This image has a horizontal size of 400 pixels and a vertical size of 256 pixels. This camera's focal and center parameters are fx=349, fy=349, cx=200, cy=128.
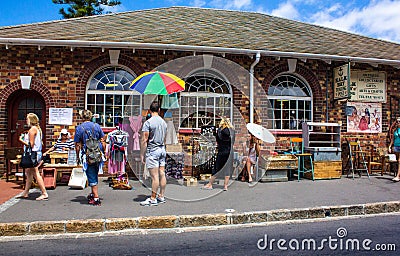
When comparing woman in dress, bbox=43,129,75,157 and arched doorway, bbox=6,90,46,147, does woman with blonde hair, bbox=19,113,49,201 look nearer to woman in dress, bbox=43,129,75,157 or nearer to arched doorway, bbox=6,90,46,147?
woman in dress, bbox=43,129,75,157

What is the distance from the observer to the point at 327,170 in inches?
382

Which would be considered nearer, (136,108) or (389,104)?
(136,108)

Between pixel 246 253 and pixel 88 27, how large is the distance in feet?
28.6

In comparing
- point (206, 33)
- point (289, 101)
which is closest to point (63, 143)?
point (206, 33)

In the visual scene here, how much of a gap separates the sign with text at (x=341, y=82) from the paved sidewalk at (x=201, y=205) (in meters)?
2.99

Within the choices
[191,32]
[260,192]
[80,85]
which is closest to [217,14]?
[191,32]

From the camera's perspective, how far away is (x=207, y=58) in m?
10.0

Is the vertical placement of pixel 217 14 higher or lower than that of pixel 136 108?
higher

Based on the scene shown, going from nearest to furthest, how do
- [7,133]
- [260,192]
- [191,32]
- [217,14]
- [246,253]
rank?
[246,253], [260,192], [7,133], [191,32], [217,14]

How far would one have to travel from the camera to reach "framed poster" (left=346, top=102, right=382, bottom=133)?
11010mm

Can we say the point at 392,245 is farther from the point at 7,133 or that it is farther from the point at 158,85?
the point at 7,133

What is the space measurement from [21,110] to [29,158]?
353 cm

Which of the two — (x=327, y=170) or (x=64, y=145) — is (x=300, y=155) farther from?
(x=64, y=145)

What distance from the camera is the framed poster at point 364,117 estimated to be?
11.0 m
